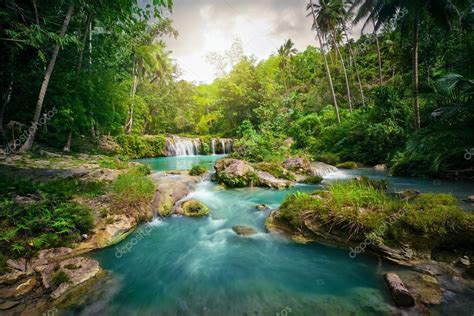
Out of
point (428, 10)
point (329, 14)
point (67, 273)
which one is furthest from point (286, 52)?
point (67, 273)

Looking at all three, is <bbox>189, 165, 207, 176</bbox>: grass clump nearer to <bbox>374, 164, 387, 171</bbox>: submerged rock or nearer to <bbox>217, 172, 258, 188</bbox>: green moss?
<bbox>217, 172, 258, 188</bbox>: green moss

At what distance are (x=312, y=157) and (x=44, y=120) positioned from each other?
17097mm

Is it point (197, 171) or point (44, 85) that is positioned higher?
point (44, 85)

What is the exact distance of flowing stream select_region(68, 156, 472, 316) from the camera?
3.60 meters

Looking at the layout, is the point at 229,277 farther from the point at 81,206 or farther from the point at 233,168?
the point at 233,168

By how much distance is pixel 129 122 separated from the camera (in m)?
27.6

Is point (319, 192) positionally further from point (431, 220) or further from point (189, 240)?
A: point (189, 240)

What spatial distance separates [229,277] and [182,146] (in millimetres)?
23231

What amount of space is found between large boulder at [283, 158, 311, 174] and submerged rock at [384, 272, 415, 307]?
28.9 feet

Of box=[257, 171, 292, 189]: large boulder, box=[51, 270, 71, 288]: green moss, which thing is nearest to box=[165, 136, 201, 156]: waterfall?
box=[257, 171, 292, 189]: large boulder

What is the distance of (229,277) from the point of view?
448 cm

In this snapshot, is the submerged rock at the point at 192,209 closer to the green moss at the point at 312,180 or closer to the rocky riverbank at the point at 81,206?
the rocky riverbank at the point at 81,206

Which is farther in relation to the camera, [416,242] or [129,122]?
[129,122]

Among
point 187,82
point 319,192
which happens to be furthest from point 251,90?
point 319,192
